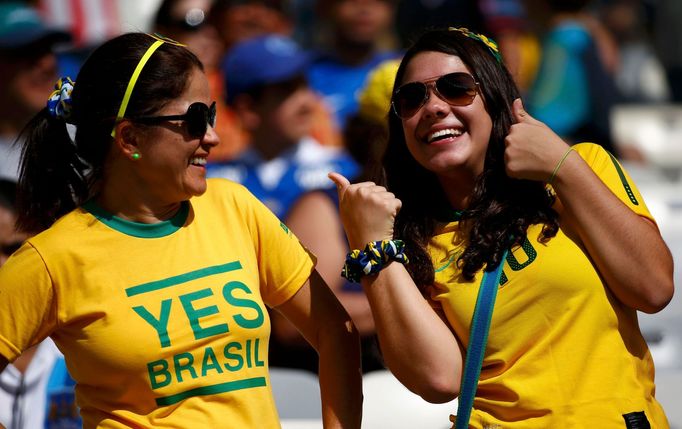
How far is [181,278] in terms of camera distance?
9.32ft

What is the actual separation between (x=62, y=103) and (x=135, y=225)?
38cm

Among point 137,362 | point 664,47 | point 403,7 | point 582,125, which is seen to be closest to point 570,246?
point 137,362

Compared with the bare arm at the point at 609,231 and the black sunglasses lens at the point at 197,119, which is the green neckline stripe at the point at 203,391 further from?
the bare arm at the point at 609,231

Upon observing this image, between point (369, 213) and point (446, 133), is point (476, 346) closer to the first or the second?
point (369, 213)

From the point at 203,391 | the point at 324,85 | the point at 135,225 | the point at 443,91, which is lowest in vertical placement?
the point at 203,391

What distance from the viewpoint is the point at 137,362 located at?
2.75 m

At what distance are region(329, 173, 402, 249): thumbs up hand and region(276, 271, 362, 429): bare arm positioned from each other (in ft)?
0.72

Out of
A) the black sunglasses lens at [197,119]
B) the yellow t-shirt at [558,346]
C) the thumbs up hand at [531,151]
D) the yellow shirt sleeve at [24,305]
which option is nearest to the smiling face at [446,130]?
the thumbs up hand at [531,151]

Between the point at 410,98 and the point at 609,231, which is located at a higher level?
the point at 410,98

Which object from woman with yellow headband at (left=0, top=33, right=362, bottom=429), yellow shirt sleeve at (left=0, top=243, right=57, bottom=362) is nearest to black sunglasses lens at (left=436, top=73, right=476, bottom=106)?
woman with yellow headband at (left=0, top=33, right=362, bottom=429)

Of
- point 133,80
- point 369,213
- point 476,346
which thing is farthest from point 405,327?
point 133,80

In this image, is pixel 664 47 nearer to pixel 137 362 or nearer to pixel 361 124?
pixel 361 124

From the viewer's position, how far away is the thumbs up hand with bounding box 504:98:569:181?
2812 millimetres

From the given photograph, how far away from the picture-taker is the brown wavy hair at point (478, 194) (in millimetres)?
2904
